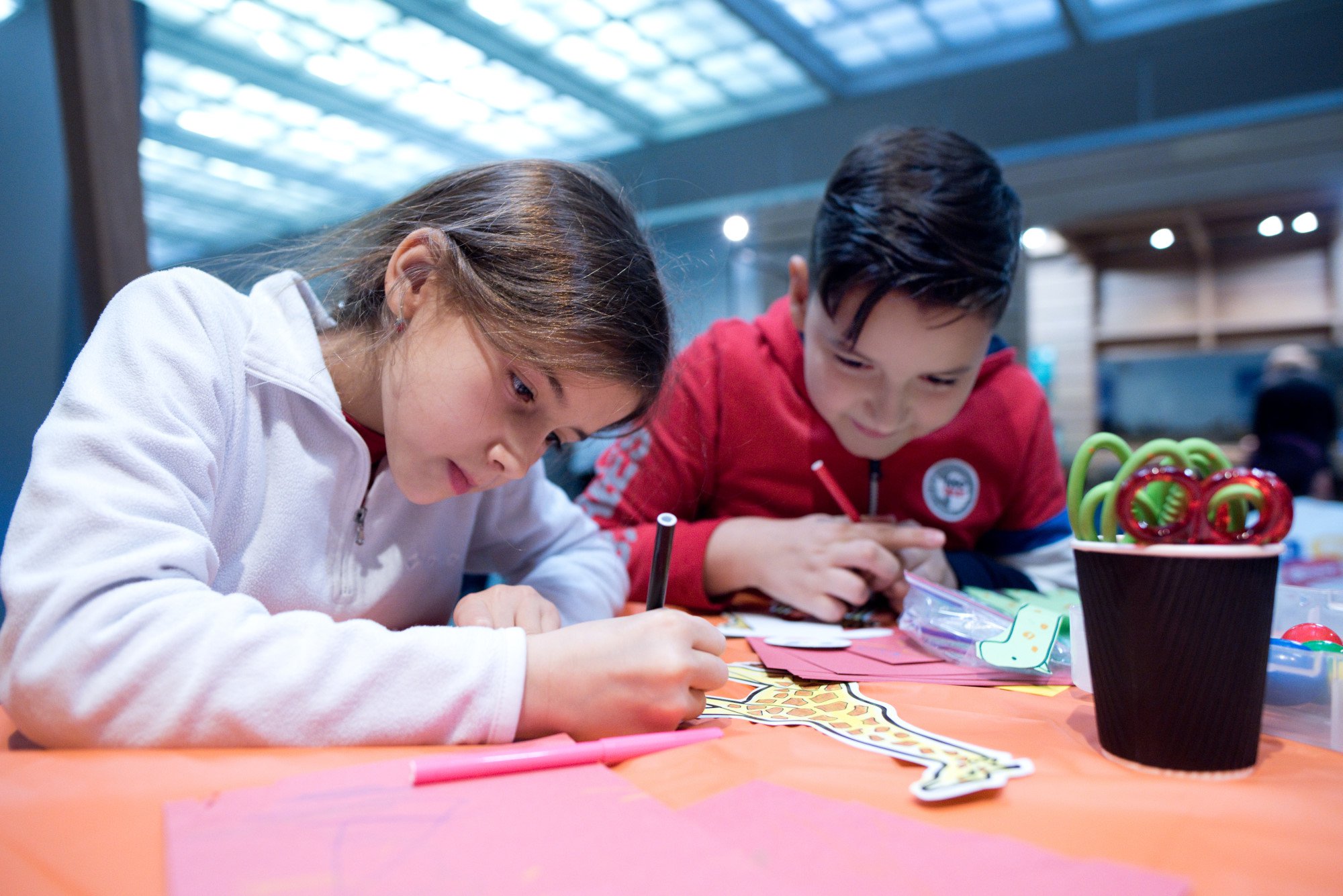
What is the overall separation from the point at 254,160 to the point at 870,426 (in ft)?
12.6

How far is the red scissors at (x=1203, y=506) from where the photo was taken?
0.41m

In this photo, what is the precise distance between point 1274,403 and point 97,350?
326 centimetres

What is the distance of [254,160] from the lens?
12.7 ft

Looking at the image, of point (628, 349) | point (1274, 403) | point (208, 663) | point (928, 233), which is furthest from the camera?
point (1274, 403)

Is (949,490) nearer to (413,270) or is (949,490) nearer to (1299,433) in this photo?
(413,270)

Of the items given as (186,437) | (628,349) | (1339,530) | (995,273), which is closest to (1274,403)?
(1339,530)

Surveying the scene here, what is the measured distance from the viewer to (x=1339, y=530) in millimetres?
1820

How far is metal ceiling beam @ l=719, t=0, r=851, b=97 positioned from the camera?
258cm

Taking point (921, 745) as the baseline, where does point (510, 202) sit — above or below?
above

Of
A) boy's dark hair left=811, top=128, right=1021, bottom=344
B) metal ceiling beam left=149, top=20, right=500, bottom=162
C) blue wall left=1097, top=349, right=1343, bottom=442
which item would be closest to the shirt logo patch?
boy's dark hair left=811, top=128, right=1021, bottom=344

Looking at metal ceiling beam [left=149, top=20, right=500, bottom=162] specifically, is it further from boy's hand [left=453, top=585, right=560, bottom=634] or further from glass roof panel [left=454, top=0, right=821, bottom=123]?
boy's hand [left=453, top=585, right=560, bottom=634]

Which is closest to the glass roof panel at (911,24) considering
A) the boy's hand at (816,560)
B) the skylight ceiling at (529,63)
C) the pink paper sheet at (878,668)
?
the skylight ceiling at (529,63)

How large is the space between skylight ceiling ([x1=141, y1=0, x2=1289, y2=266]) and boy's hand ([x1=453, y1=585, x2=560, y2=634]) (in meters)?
1.77

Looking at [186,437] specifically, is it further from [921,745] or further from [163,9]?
[163,9]
